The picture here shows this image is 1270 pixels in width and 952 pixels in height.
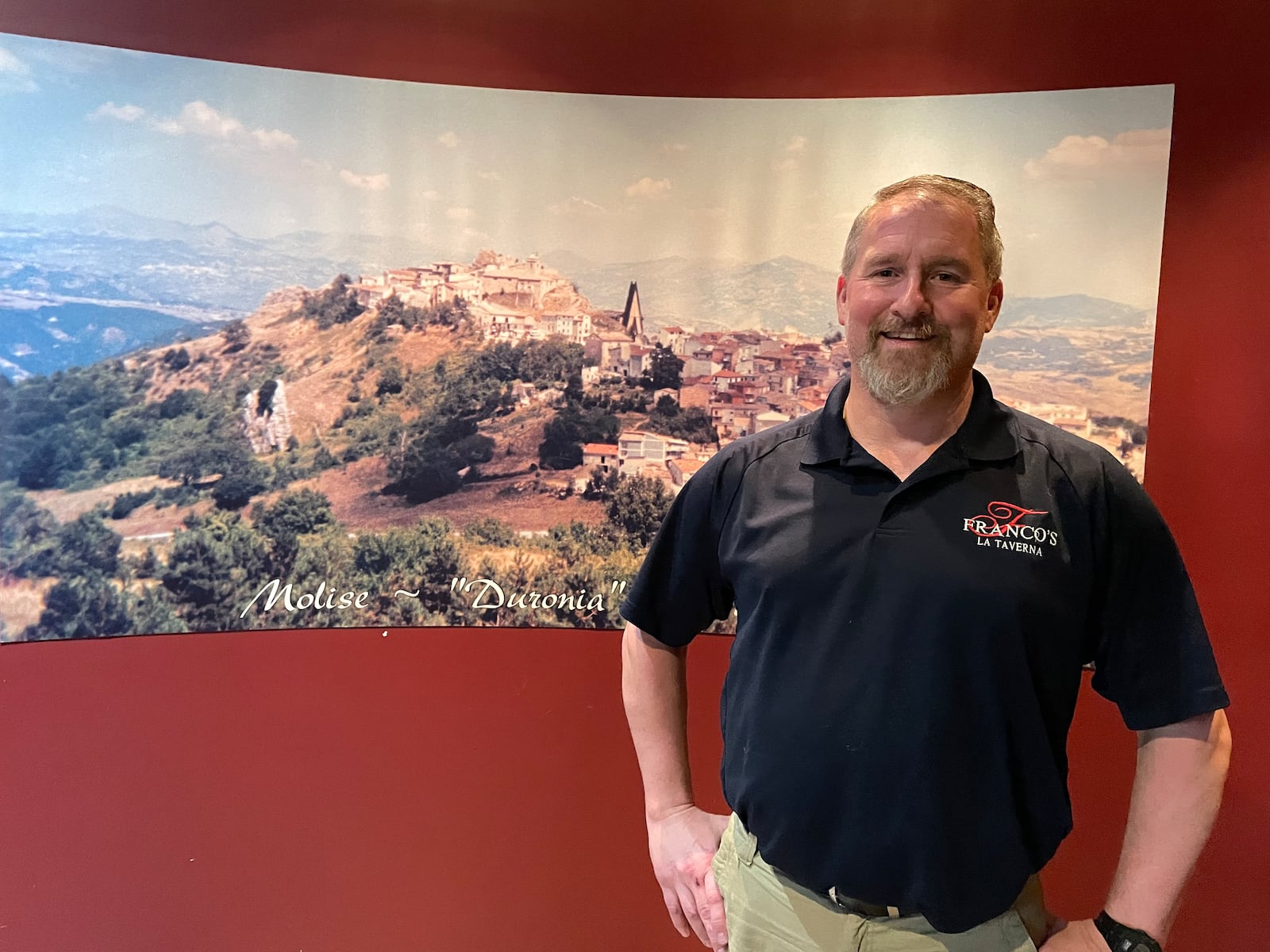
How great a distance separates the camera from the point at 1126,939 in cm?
102

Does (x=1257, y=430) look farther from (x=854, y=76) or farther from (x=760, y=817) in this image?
(x=760, y=817)

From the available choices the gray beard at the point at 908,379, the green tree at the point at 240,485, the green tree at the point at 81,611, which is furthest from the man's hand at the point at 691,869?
the green tree at the point at 81,611

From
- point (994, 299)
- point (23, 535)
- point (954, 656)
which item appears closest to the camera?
point (954, 656)

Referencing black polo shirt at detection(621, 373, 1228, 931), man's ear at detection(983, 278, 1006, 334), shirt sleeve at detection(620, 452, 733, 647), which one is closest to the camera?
black polo shirt at detection(621, 373, 1228, 931)

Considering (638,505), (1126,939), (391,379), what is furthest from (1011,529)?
(391,379)

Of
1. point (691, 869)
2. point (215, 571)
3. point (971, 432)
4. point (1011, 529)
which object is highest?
point (971, 432)

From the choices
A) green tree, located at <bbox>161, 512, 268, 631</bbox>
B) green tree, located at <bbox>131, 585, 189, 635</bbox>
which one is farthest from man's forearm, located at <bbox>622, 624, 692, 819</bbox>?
green tree, located at <bbox>131, 585, 189, 635</bbox>

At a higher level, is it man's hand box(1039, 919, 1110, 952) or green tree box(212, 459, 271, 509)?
green tree box(212, 459, 271, 509)

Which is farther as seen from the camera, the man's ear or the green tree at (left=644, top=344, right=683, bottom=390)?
the green tree at (left=644, top=344, right=683, bottom=390)

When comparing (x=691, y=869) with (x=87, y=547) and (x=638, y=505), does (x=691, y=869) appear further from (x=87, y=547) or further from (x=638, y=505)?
(x=87, y=547)

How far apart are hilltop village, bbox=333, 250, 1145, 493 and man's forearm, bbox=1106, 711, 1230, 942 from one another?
1149mm

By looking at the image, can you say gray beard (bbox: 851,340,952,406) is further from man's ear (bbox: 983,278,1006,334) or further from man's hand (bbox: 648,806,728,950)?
man's hand (bbox: 648,806,728,950)

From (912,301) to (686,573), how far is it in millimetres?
557

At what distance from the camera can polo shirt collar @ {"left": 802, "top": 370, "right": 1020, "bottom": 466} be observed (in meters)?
1.05
